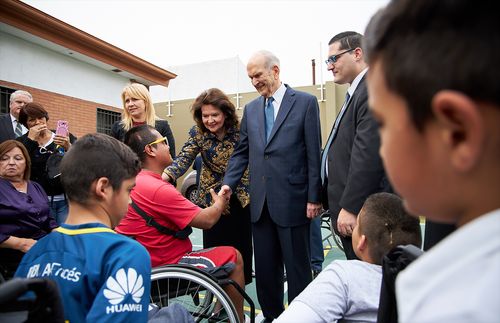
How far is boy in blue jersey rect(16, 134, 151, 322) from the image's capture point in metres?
1.06

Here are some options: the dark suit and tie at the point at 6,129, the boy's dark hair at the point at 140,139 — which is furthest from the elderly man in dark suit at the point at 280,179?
the dark suit and tie at the point at 6,129

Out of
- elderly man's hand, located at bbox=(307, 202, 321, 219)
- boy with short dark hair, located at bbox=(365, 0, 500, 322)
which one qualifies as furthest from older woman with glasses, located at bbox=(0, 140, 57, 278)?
boy with short dark hair, located at bbox=(365, 0, 500, 322)

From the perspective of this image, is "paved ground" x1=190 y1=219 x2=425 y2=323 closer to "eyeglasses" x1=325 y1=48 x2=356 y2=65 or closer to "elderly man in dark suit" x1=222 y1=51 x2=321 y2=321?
"elderly man in dark suit" x1=222 y1=51 x2=321 y2=321

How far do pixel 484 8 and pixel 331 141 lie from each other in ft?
5.86

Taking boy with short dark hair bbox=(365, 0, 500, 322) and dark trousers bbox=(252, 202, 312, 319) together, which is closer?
boy with short dark hair bbox=(365, 0, 500, 322)

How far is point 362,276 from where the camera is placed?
1197 millimetres

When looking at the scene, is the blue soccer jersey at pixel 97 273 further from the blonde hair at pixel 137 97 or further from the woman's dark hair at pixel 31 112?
the woman's dark hair at pixel 31 112

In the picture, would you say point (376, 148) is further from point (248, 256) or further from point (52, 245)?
point (248, 256)

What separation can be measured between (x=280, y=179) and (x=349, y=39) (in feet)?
3.26

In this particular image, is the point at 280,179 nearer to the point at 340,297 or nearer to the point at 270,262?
the point at 270,262

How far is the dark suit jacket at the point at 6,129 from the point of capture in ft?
10.9

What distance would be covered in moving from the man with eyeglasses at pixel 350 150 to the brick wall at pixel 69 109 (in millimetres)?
6884

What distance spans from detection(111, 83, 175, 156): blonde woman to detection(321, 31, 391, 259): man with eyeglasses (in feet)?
5.25

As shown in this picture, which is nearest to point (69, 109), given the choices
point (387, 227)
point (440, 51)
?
point (387, 227)
